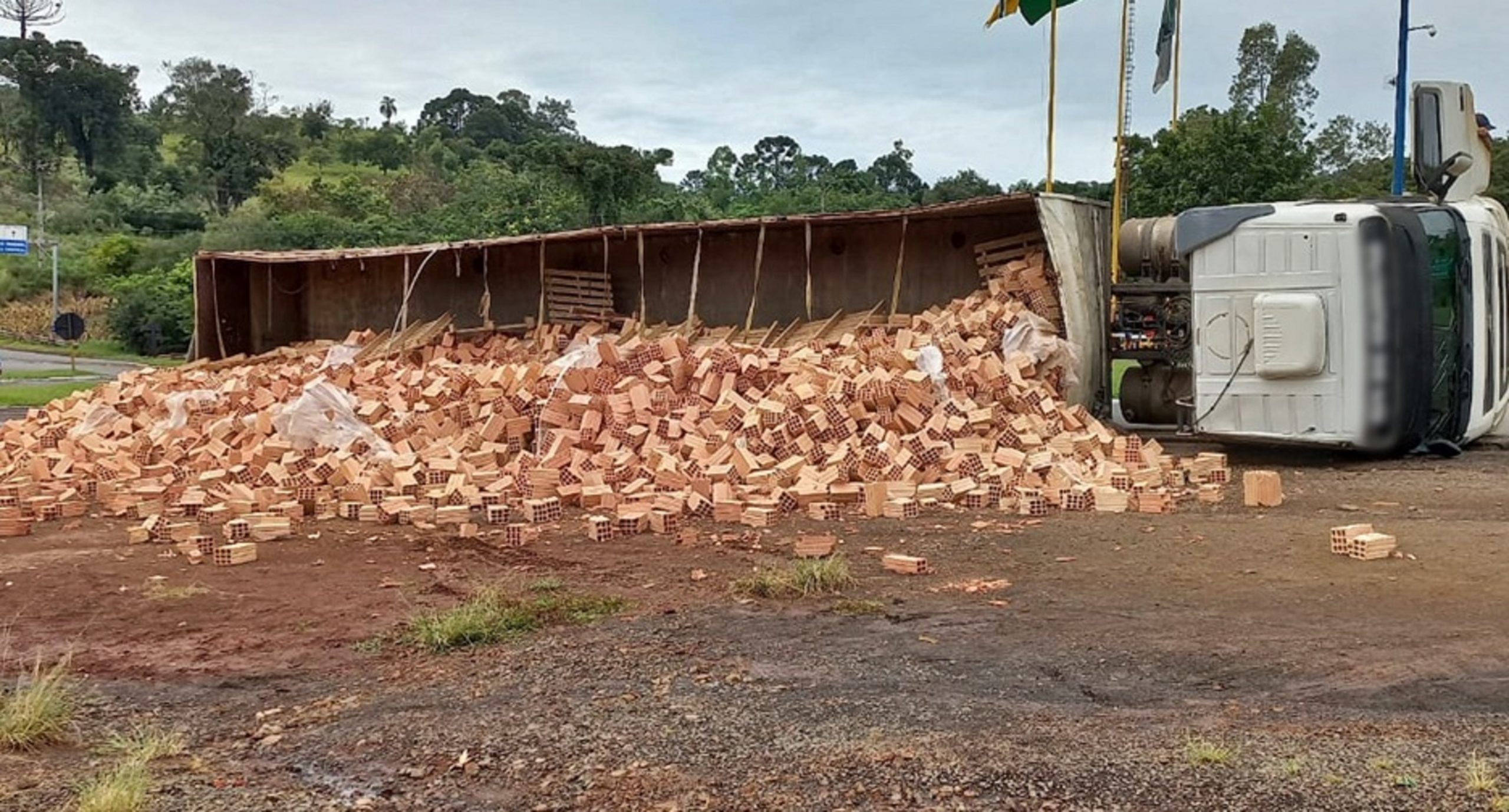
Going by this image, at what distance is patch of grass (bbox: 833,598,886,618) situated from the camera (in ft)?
18.6

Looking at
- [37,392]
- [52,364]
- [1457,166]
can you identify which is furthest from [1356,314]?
[52,364]

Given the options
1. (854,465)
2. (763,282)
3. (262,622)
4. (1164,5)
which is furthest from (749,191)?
(262,622)

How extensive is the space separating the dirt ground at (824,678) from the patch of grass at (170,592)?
0.02 m

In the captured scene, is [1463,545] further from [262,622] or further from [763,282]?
[763,282]

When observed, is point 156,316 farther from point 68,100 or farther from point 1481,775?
point 1481,775

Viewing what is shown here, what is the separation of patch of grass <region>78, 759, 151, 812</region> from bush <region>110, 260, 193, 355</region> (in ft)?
143

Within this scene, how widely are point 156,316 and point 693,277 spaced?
37.3m

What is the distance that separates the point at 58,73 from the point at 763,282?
253 ft

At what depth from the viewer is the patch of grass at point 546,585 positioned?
6.42 metres

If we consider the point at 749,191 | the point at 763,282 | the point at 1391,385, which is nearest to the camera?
the point at 1391,385

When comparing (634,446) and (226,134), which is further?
(226,134)

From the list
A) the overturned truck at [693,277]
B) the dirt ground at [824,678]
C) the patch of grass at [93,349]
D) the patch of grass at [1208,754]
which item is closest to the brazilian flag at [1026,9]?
the overturned truck at [693,277]

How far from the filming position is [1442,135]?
10.9 meters

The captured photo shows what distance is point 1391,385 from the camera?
9.60 metres
